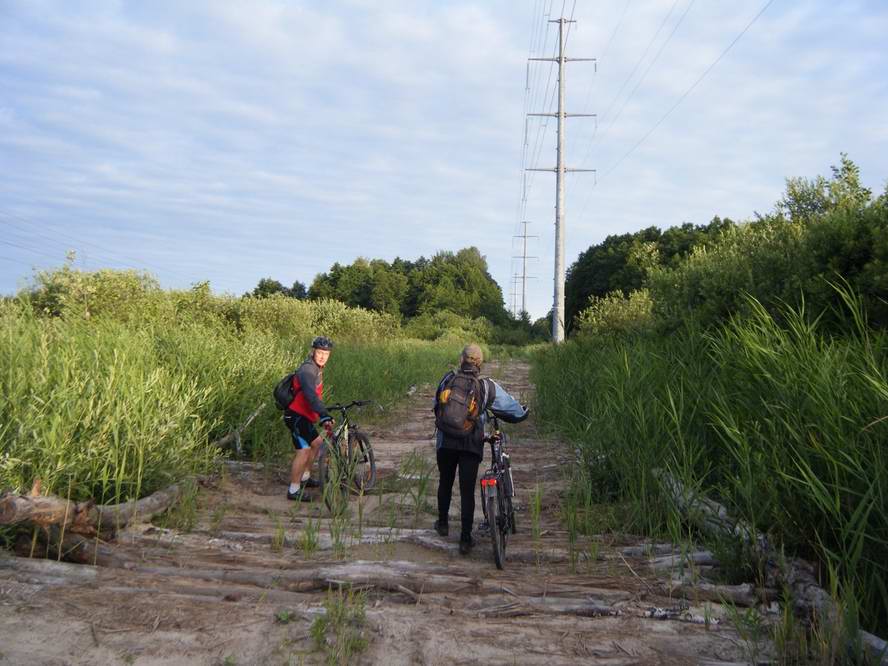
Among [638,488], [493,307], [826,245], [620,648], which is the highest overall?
[493,307]

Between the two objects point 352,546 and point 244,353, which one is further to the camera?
point 244,353

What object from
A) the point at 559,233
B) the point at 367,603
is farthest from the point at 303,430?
the point at 559,233

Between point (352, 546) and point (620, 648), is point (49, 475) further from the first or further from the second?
point (620, 648)

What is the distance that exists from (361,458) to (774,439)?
164 inches

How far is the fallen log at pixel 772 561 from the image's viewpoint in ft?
11.4

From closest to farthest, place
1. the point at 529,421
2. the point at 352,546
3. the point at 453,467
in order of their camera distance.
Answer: the point at 352,546
the point at 453,467
the point at 529,421

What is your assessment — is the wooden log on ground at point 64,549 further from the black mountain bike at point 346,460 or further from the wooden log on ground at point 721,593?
the wooden log on ground at point 721,593

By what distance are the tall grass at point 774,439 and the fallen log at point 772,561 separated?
113 mm

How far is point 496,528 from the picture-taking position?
17.6ft

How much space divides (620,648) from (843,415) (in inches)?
87.7

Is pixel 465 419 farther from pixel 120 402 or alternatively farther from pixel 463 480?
pixel 120 402

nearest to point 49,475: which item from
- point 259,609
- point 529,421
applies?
point 259,609

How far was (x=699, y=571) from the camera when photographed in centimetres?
495

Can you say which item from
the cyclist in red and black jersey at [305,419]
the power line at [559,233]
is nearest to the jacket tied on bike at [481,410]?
the cyclist in red and black jersey at [305,419]
